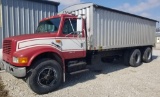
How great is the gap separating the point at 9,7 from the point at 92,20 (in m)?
4.36

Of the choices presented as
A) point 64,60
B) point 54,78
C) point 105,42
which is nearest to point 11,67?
point 54,78

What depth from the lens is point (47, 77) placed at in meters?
5.62

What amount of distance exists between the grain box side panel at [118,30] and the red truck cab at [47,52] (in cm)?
100

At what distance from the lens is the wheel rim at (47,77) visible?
18.2 ft

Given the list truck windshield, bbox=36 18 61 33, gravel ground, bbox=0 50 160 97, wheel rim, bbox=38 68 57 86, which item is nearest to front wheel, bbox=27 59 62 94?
wheel rim, bbox=38 68 57 86

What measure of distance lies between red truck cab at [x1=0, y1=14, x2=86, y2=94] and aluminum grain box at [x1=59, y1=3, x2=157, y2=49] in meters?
0.65

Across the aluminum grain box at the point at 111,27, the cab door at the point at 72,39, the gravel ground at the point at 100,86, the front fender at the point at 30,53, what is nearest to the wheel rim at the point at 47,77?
the gravel ground at the point at 100,86

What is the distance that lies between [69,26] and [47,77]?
2.01 meters

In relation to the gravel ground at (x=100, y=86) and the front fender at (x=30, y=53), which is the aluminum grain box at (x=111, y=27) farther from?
the front fender at (x=30, y=53)

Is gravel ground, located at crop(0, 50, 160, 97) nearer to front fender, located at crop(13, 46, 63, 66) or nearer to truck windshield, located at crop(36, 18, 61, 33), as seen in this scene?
front fender, located at crop(13, 46, 63, 66)

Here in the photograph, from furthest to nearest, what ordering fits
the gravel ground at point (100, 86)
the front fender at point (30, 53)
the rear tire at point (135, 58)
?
the rear tire at point (135, 58)
the gravel ground at point (100, 86)
the front fender at point (30, 53)

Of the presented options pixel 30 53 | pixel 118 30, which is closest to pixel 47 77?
pixel 30 53

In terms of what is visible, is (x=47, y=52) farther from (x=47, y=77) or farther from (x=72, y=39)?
(x=72, y=39)

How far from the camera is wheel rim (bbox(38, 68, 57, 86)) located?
5553mm
